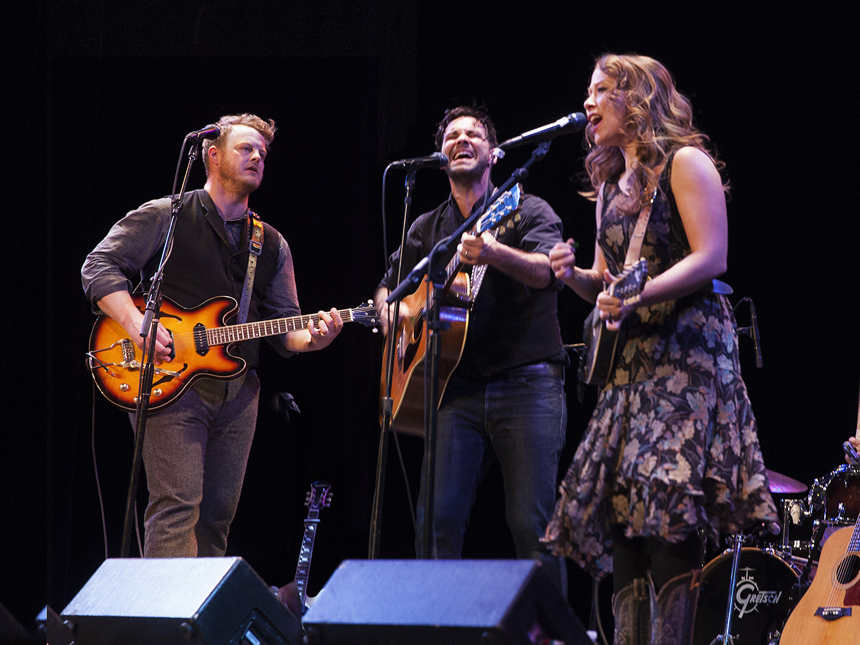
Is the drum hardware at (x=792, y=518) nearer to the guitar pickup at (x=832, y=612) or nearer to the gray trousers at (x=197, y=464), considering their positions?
the guitar pickup at (x=832, y=612)

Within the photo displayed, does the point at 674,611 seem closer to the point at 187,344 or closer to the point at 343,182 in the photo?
the point at 187,344

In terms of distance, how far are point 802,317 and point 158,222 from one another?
3.45 meters

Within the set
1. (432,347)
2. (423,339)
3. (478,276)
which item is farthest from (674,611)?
(423,339)

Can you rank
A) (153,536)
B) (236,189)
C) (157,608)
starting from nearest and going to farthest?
(157,608), (153,536), (236,189)

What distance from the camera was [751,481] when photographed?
2000 mm

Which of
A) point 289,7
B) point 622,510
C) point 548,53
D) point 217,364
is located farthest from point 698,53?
point 622,510

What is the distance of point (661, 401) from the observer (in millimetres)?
2068

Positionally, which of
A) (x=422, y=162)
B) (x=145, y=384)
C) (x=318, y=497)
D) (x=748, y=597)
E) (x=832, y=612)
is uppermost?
(x=422, y=162)

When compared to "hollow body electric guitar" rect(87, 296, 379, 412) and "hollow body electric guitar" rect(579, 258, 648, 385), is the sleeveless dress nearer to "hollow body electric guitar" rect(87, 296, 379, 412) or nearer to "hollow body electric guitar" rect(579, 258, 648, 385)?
"hollow body electric guitar" rect(579, 258, 648, 385)

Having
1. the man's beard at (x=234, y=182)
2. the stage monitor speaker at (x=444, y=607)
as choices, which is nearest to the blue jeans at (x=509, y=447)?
the stage monitor speaker at (x=444, y=607)

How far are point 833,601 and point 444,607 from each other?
2539 mm

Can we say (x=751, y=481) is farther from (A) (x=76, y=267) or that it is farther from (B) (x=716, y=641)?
(A) (x=76, y=267)

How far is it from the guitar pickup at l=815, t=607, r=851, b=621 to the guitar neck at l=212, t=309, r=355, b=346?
2351 mm

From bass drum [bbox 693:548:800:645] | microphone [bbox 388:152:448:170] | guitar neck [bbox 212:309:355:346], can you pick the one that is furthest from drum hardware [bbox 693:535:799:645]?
microphone [bbox 388:152:448:170]
